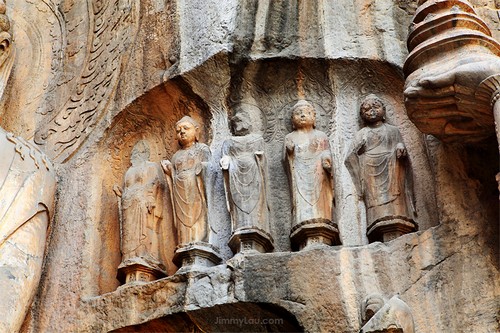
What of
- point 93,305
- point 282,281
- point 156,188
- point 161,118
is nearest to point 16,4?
point 161,118

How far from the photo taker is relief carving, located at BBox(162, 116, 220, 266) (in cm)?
680

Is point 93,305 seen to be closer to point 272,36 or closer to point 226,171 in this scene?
point 226,171

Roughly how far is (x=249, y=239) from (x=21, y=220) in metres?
1.48

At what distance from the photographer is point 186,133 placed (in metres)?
7.27

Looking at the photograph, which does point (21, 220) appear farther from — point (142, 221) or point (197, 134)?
point (197, 134)

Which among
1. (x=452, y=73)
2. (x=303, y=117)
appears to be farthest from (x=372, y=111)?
(x=452, y=73)

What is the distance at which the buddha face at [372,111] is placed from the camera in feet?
23.3

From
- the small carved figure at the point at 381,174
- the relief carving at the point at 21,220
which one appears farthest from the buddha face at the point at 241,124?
the relief carving at the point at 21,220

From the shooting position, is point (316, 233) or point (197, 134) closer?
point (316, 233)

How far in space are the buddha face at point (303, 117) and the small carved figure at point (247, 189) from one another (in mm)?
258

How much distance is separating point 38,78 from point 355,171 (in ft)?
9.24

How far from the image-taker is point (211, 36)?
7465 millimetres

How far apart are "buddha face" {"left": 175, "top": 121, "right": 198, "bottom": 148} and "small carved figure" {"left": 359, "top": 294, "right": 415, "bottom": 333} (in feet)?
5.93

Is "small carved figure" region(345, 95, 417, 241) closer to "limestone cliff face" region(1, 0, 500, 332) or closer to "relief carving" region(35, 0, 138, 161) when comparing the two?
"limestone cliff face" region(1, 0, 500, 332)
